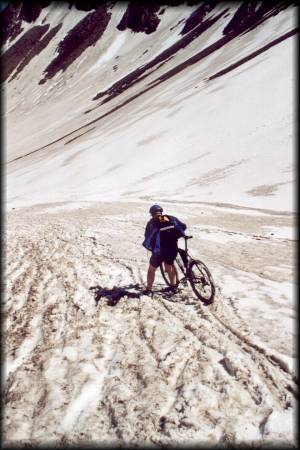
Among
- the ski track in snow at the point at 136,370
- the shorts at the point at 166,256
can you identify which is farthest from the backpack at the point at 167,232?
the ski track in snow at the point at 136,370

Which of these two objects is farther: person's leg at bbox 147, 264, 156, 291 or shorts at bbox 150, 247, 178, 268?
person's leg at bbox 147, 264, 156, 291

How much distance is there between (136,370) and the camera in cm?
521

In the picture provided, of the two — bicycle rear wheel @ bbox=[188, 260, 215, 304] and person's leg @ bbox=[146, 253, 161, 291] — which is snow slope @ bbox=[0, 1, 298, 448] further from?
person's leg @ bbox=[146, 253, 161, 291]

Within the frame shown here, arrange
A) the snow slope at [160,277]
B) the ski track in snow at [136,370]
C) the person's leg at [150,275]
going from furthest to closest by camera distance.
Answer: the person's leg at [150,275]
the snow slope at [160,277]
the ski track in snow at [136,370]

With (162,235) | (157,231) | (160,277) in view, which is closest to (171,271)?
(162,235)

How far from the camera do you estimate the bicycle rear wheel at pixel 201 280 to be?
691 cm

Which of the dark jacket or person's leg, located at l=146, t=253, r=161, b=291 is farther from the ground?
the dark jacket

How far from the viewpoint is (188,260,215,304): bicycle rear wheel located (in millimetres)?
6914

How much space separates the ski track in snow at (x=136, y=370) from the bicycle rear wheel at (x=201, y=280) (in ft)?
0.65

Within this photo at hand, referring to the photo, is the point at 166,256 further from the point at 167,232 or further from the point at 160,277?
the point at 160,277

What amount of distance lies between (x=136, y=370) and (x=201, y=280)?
241 cm

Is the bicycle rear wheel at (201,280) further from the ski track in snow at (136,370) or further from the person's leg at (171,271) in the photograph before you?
the person's leg at (171,271)

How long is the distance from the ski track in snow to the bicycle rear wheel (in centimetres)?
20

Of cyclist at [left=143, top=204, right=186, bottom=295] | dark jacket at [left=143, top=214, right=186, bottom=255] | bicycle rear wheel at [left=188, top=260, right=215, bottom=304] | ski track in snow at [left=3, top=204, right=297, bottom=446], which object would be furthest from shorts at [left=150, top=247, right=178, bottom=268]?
ski track in snow at [left=3, top=204, right=297, bottom=446]
